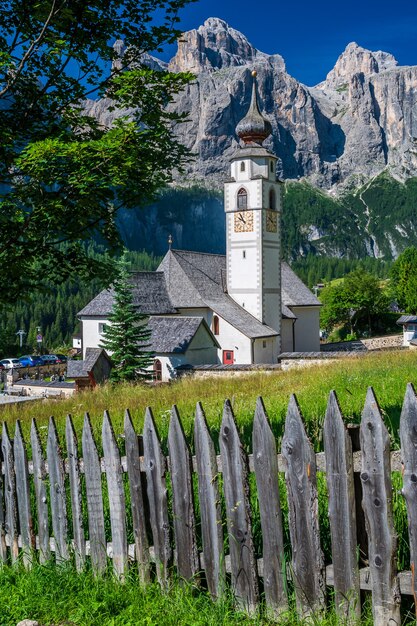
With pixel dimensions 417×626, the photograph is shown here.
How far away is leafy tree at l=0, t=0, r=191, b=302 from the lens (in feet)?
24.7

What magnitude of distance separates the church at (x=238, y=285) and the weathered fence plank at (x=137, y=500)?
1297 inches

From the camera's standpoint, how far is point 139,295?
1665 inches

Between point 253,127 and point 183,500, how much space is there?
147 ft

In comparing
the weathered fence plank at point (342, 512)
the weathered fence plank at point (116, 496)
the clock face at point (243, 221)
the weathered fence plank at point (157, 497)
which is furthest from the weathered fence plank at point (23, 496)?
the clock face at point (243, 221)

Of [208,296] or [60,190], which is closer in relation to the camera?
[60,190]

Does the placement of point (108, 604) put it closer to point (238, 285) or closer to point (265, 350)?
point (265, 350)

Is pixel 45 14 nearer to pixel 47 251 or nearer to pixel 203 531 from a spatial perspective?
pixel 47 251

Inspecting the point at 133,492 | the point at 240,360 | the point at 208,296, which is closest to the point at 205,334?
the point at 240,360

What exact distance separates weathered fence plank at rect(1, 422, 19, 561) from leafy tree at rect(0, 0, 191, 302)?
108 inches

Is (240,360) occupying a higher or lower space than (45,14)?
lower

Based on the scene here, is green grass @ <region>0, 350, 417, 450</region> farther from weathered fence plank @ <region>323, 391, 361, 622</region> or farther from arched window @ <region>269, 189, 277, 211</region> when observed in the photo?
arched window @ <region>269, 189, 277, 211</region>

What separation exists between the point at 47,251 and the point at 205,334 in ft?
95.7

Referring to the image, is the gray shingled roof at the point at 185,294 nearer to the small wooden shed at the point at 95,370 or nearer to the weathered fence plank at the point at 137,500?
the small wooden shed at the point at 95,370

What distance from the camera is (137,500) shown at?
4668 mm
